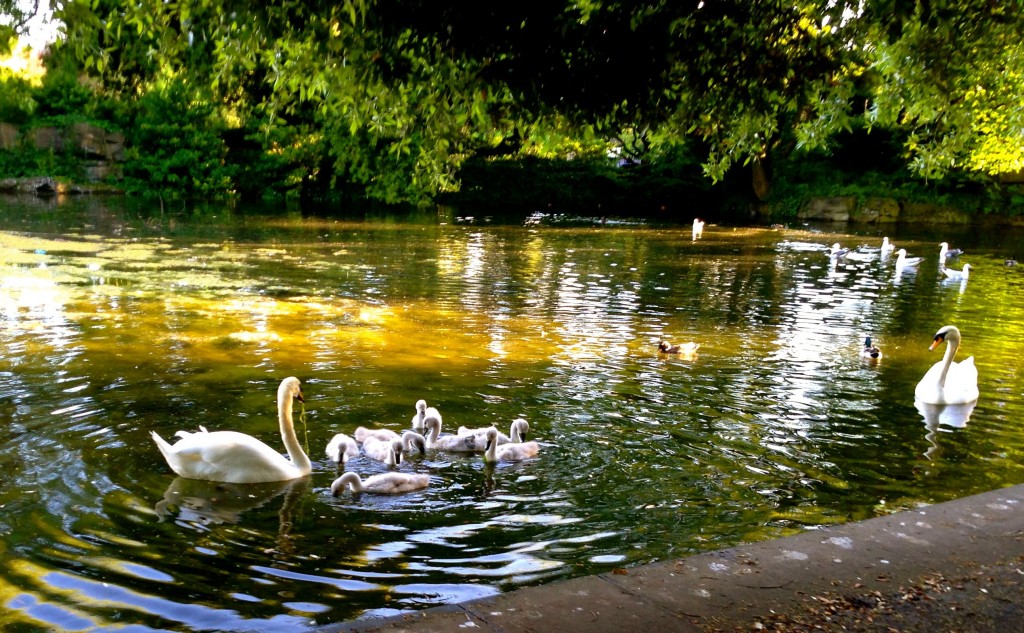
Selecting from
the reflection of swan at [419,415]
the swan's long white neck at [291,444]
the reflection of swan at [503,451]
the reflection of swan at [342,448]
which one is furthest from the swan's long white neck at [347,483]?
the reflection of swan at [419,415]

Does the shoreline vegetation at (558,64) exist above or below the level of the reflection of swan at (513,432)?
above

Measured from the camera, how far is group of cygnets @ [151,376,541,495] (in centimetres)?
728

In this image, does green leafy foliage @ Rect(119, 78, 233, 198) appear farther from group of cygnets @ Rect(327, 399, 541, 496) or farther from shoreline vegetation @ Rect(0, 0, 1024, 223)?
group of cygnets @ Rect(327, 399, 541, 496)

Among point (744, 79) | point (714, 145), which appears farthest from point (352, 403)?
point (744, 79)

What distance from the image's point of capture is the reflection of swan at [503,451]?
25.8 ft

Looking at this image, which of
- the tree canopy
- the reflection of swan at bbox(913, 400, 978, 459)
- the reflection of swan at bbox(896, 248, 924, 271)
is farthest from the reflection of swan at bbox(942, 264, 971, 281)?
the tree canopy

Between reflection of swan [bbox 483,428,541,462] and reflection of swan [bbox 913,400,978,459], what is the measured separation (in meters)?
4.13

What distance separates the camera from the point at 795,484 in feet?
24.7

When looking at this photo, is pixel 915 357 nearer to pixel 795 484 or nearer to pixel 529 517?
pixel 795 484

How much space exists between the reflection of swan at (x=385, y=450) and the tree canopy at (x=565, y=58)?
2214 millimetres

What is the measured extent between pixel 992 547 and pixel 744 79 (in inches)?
154

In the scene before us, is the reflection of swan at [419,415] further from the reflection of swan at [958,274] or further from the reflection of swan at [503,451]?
the reflection of swan at [958,274]

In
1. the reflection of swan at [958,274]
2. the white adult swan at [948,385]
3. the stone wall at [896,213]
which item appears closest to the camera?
the white adult swan at [948,385]

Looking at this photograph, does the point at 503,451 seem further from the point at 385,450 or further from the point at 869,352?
the point at 869,352
